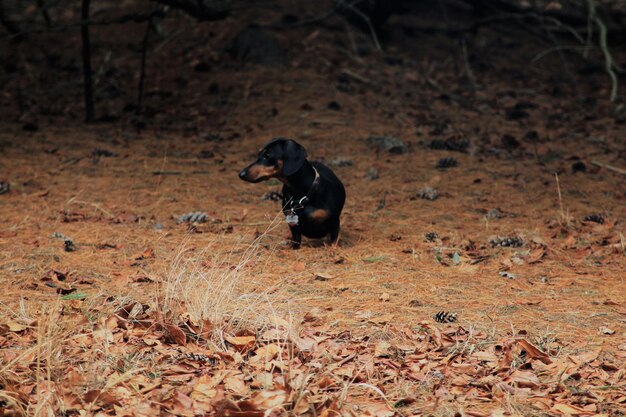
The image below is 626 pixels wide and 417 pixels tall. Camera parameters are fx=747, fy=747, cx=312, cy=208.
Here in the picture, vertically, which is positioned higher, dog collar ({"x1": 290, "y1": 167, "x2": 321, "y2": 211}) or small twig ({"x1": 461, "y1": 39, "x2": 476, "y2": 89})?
dog collar ({"x1": 290, "y1": 167, "x2": 321, "y2": 211})

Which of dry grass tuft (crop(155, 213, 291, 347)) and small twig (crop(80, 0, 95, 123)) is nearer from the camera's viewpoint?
dry grass tuft (crop(155, 213, 291, 347))

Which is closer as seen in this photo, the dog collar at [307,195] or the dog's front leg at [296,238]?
the dog collar at [307,195]

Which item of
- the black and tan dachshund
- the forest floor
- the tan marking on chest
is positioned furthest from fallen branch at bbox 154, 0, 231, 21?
the tan marking on chest

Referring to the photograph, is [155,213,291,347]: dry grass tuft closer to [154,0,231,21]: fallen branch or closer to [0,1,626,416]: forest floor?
[0,1,626,416]: forest floor

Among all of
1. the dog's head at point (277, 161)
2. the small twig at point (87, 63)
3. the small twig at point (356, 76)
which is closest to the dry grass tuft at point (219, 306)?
the dog's head at point (277, 161)

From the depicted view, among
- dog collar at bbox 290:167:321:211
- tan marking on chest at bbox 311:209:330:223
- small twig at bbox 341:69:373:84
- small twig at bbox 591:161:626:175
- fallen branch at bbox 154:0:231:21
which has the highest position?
fallen branch at bbox 154:0:231:21

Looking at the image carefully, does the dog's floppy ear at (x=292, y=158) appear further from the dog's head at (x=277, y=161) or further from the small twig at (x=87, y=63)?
the small twig at (x=87, y=63)

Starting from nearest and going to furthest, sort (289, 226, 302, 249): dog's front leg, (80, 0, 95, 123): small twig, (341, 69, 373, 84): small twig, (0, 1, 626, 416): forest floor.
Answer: (0, 1, 626, 416): forest floor → (289, 226, 302, 249): dog's front leg → (80, 0, 95, 123): small twig → (341, 69, 373, 84): small twig

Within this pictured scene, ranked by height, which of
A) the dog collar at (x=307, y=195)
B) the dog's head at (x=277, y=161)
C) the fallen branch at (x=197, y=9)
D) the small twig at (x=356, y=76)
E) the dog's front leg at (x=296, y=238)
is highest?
the fallen branch at (x=197, y=9)

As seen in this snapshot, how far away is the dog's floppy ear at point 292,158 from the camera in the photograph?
15.5 ft

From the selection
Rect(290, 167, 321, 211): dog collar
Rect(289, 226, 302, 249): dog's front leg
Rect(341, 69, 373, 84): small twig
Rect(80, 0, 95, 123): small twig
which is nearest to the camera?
Rect(290, 167, 321, 211): dog collar

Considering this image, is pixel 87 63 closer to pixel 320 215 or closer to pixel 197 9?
pixel 197 9

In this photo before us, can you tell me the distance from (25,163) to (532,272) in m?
4.80

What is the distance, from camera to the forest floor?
9.55 feet
